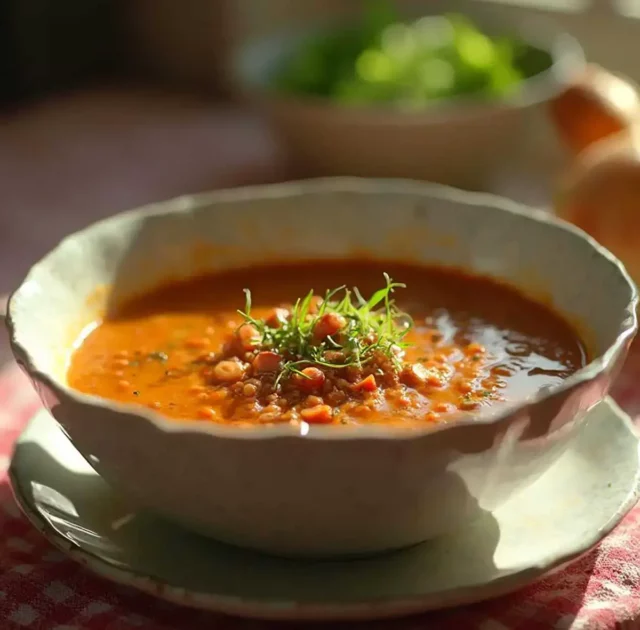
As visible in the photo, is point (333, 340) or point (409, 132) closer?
point (333, 340)

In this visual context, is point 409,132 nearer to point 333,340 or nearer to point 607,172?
point 607,172

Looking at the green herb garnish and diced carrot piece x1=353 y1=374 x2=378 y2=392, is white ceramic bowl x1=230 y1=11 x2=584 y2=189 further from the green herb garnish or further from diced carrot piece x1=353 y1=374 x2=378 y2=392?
diced carrot piece x1=353 y1=374 x2=378 y2=392

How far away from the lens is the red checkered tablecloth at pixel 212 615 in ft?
3.30

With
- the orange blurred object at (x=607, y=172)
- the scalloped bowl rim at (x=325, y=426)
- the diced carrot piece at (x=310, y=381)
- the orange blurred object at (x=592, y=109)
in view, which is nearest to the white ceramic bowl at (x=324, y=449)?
the scalloped bowl rim at (x=325, y=426)

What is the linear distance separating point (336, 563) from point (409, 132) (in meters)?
1.20

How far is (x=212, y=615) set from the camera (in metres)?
1.02

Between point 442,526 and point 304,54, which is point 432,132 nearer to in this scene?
point 304,54

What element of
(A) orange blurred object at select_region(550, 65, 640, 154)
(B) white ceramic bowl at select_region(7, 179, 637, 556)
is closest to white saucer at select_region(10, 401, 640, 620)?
(B) white ceramic bowl at select_region(7, 179, 637, 556)

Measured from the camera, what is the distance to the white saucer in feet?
3.07

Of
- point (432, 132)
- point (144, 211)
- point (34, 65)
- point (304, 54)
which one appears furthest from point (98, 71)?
point (144, 211)

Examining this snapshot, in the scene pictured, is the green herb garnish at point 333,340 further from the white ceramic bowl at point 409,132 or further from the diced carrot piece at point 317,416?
A: the white ceramic bowl at point 409,132

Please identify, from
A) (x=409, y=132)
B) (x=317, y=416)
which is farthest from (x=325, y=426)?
(x=409, y=132)

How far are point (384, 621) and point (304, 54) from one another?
167 cm

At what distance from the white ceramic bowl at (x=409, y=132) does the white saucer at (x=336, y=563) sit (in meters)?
0.99
